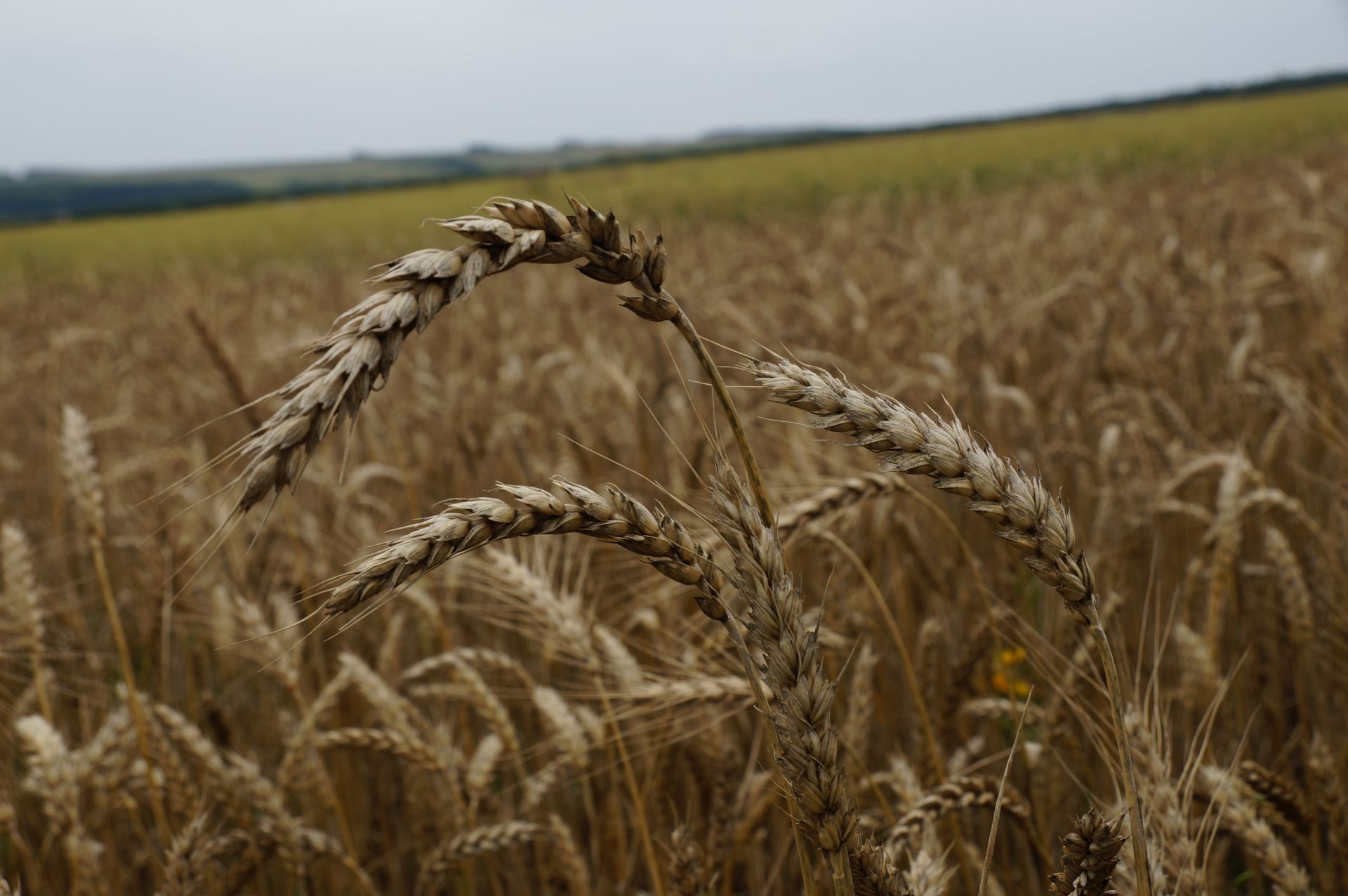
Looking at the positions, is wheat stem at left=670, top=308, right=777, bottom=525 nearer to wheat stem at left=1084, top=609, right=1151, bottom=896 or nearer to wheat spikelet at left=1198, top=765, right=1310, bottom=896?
wheat stem at left=1084, top=609, right=1151, bottom=896

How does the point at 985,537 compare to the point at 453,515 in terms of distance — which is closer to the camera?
the point at 453,515

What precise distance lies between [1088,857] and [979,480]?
0.35 meters

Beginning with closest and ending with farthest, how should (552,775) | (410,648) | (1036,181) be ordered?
(552,775) < (410,648) < (1036,181)

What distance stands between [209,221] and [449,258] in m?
37.4

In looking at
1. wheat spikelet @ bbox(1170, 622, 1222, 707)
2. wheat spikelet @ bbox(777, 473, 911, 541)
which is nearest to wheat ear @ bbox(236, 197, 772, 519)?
wheat spikelet @ bbox(777, 473, 911, 541)

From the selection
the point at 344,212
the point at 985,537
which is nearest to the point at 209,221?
the point at 344,212

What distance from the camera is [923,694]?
194 centimetres

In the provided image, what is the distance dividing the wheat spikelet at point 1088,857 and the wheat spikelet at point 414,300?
1.87ft

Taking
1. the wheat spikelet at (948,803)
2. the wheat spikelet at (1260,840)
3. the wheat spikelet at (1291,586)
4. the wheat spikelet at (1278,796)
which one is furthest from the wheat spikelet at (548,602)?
the wheat spikelet at (1291,586)

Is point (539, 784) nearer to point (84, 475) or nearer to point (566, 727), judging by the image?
point (566, 727)

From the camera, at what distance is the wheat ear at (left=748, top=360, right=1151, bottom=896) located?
0.72 metres

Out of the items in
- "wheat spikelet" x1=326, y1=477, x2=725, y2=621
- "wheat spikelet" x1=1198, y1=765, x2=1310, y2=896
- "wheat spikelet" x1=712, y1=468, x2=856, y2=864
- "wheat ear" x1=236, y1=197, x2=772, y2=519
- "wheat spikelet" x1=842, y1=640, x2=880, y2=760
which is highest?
"wheat ear" x1=236, y1=197, x2=772, y2=519

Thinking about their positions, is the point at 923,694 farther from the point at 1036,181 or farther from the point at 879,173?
the point at 879,173

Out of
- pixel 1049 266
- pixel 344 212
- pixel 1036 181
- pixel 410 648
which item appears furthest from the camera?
pixel 344 212
